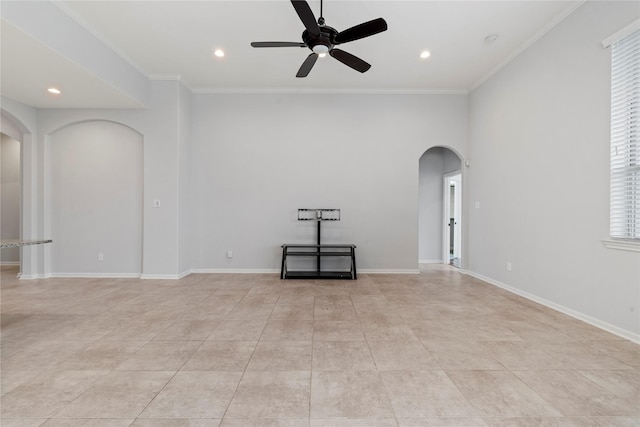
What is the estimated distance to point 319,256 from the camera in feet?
15.6

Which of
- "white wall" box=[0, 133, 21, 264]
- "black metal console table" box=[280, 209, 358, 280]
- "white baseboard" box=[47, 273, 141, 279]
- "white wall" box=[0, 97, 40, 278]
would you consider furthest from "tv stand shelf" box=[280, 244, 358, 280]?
"white wall" box=[0, 133, 21, 264]

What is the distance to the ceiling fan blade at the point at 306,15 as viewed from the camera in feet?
7.35

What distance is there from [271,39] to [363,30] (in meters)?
1.60

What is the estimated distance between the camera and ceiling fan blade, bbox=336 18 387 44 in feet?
8.04

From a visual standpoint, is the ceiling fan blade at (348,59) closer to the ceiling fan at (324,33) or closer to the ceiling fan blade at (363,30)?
the ceiling fan at (324,33)

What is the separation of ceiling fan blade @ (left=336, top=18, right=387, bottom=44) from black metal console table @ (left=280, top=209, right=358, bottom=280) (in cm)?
286

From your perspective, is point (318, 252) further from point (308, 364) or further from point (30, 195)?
point (30, 195)

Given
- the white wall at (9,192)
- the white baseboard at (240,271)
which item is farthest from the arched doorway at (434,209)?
the white wall at (9,192)

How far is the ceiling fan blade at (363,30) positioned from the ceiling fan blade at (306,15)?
251 millimetres

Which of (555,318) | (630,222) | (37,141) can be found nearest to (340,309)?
(555,318)

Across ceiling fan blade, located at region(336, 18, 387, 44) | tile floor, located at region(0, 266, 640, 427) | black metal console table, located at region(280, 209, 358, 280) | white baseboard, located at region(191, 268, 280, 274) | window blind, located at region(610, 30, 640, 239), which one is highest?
ceiling fan blade, located at region(336, 18, 387, 44)

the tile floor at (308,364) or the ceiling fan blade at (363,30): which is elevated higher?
the ceiling fan blade at (363,30)

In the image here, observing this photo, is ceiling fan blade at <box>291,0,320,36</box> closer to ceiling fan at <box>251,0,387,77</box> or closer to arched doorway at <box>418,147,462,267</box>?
ceiling fan at <box>251,0,387,77</box>

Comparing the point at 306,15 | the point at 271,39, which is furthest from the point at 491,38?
the point at 271,39
